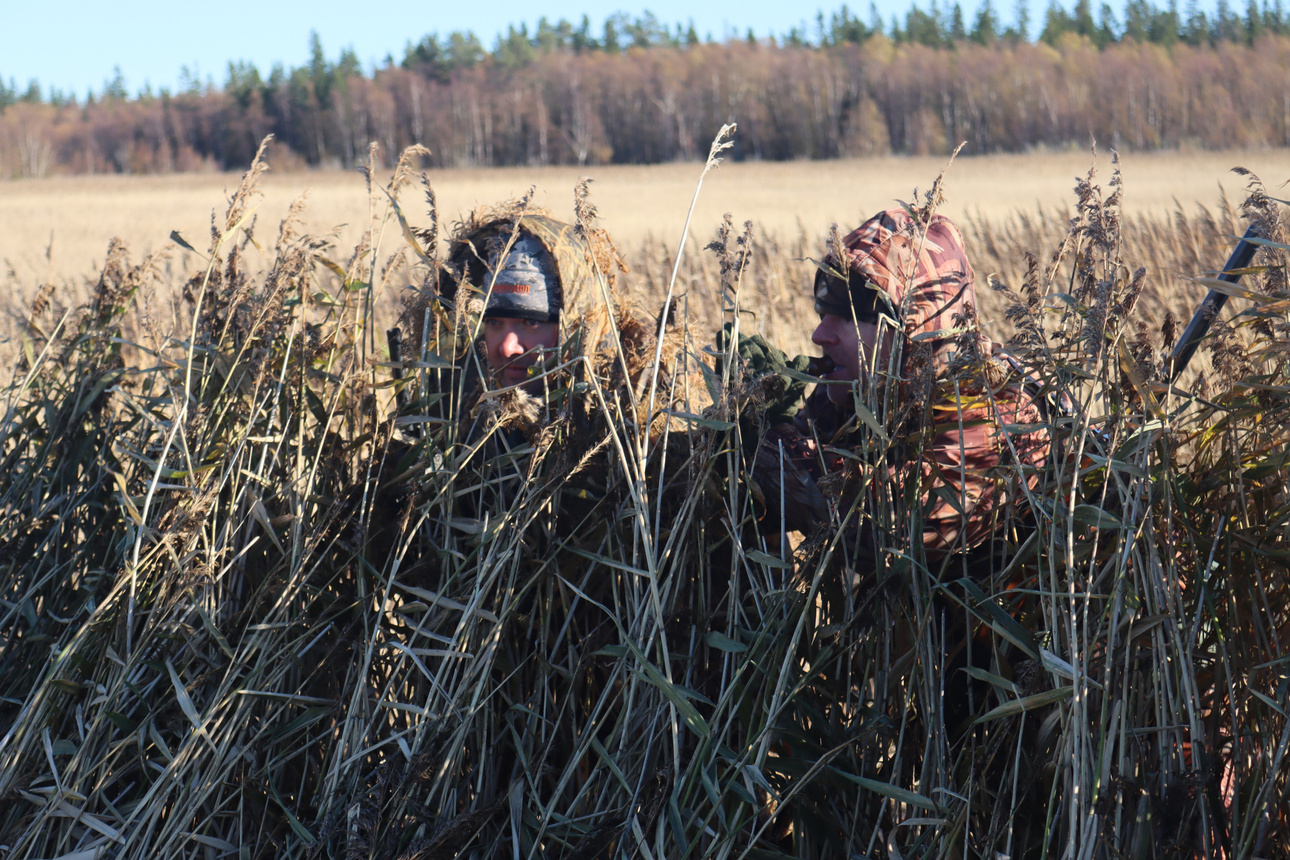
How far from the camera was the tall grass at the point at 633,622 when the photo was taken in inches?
61.0

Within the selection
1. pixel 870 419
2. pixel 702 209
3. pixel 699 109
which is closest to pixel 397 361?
pixel 870 419

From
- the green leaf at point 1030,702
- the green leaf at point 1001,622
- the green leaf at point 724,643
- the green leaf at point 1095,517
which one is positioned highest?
the green leaf at point 1095,517

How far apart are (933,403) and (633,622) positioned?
0.70 metres

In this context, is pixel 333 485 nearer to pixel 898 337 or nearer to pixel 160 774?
pixel 160 774

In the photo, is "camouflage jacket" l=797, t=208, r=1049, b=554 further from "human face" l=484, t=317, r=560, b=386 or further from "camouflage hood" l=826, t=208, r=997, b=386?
"human face" l=484, t=317, r=560, b=386

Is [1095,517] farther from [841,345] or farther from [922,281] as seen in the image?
[841,345]

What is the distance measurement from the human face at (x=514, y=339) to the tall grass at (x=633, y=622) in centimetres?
16

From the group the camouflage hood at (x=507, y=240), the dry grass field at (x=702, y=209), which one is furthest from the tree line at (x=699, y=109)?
the camouflage hood at (x=507, y=240)

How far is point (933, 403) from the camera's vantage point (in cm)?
181

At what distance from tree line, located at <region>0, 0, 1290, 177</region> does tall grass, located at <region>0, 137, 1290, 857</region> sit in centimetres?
5994

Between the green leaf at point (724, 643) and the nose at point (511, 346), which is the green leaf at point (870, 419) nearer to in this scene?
the green leaf at point (724, 643)

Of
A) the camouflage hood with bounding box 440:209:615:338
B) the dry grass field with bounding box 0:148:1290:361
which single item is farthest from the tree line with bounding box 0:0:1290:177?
the camouflage hood with bounding box 440:209:615:338

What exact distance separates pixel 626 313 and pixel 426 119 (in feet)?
238

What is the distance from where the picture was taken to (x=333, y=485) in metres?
2.12
